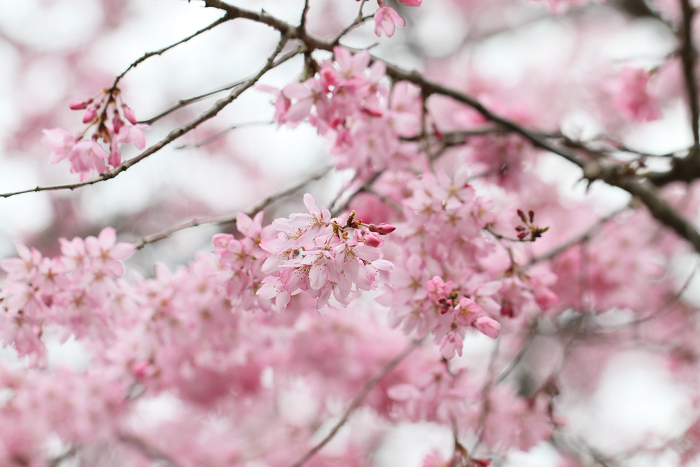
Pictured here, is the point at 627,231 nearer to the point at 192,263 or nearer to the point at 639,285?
the point at 639,285

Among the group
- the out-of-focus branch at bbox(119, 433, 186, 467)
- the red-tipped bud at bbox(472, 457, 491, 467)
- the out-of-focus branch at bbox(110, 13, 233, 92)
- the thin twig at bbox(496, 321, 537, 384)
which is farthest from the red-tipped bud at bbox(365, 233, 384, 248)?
the out-of-focus branch at bbox(119, 433, 186, 467)

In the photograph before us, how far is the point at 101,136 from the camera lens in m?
1.23

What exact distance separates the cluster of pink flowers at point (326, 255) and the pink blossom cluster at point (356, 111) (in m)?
0.45

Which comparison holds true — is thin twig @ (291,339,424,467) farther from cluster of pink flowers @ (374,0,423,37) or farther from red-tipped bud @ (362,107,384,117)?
cluster of pink flowers @ (374,0,423,37)

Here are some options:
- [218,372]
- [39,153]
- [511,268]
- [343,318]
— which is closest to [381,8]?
[511,268]

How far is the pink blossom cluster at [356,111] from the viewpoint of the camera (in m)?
1.26

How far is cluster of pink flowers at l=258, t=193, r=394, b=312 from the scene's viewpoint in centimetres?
88

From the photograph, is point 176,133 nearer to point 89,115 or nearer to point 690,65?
point 89,115

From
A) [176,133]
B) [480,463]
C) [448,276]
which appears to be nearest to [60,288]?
[176,133]

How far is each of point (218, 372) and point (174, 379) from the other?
0.27m

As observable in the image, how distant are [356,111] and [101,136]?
680 millimetres

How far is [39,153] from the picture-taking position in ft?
17.4

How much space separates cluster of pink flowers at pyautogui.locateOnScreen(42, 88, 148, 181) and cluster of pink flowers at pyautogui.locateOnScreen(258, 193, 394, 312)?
0.56m

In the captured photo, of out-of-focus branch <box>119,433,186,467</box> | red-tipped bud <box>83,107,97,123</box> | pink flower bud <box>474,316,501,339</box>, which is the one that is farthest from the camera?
out-of-focus branch <box>119,433,186,467</box>
